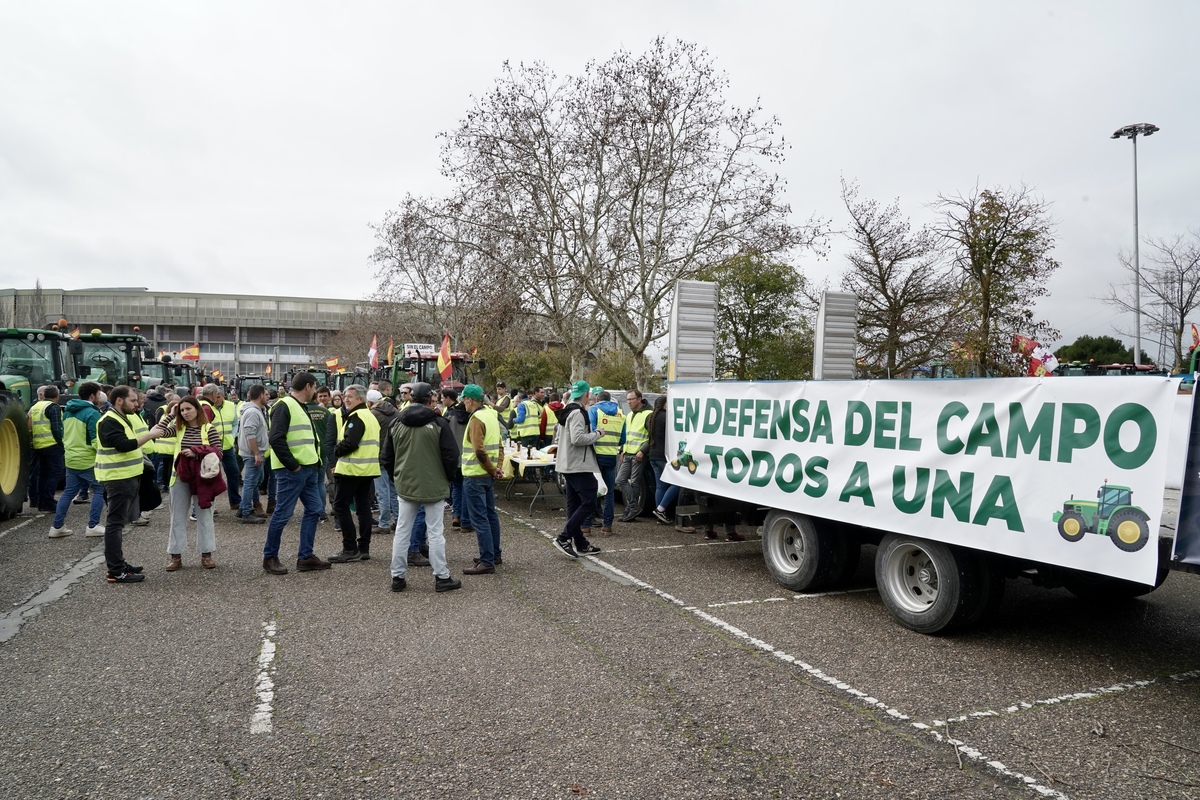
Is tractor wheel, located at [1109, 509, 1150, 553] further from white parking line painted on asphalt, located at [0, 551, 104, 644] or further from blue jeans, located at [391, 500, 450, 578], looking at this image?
white parking line painted on asphalt, located at [0, 551, 104, 644]

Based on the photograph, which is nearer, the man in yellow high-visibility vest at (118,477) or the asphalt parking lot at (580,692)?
the asphalt parking lot at (580,692)

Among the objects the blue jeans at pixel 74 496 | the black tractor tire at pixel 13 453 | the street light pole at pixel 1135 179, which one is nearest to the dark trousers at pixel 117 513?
the blue jeans at pixel 74 496

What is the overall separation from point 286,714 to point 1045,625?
212 inches

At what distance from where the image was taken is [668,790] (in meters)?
3.38

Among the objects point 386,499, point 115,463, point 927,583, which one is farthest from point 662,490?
point 115,463

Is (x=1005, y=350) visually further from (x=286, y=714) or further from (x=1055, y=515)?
(x=286, y=714)

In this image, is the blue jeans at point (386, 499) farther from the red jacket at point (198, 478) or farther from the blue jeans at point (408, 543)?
the blue jeans at point (408, 543)

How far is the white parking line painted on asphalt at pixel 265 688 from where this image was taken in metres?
4.05

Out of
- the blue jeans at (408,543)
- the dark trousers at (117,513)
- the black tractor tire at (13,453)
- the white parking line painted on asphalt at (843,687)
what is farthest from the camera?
the black tractor tire at (13,453)

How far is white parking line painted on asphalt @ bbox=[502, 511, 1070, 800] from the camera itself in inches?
138

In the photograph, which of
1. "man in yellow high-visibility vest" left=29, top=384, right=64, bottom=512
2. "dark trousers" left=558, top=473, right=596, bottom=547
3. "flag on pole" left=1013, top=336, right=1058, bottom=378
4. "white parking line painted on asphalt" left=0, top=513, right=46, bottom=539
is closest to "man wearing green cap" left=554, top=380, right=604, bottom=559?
"dark trousers" left=558, top=473, right=596, bottom=547

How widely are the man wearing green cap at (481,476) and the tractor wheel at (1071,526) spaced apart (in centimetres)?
481

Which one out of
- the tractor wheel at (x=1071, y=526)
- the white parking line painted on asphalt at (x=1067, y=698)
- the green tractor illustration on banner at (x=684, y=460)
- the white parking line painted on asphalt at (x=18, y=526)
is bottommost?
the white parking line painted on asphalt at (x=18, y=526)

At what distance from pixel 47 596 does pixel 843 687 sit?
6.62 meters
